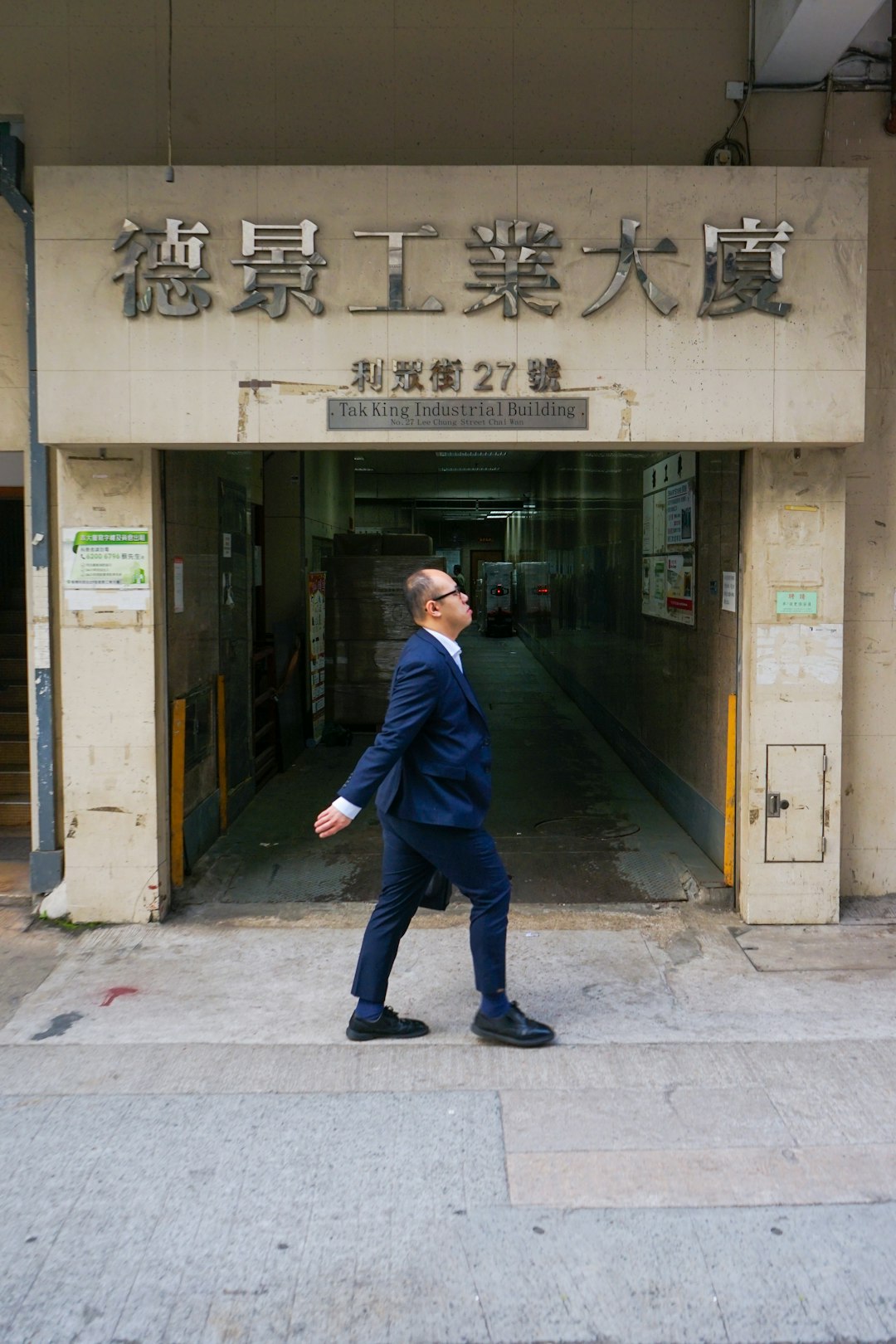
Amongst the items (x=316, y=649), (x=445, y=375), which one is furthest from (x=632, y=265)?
(x=316, y=649)

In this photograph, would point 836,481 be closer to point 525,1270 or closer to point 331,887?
point 331,887

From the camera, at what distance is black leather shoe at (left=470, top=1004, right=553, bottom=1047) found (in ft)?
14.1

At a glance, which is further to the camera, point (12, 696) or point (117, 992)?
point (12, 696)

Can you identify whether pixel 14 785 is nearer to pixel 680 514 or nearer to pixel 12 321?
pixel 12 321

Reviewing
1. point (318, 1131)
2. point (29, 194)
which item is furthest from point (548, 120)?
point (318, 1131)

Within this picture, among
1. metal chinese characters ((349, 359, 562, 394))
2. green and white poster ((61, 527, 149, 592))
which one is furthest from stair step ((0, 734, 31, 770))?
metal chinese characters ((349, 359, 562, 394))

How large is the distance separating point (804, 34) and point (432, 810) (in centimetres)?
415

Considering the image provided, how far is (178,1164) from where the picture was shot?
348 cm

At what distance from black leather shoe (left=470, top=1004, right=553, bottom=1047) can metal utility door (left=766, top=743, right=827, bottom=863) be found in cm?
190

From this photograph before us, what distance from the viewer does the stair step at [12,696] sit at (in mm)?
7559

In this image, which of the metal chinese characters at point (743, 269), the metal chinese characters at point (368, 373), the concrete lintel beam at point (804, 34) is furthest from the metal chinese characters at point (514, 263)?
the concrete lintel beam at point (804, 34)

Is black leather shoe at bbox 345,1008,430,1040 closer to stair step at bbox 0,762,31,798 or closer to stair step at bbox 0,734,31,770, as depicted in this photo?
stair step at bbox 0,762,31,798

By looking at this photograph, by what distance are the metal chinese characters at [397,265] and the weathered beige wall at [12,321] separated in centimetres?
182

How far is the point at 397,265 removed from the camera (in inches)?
210
